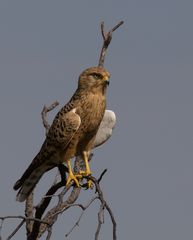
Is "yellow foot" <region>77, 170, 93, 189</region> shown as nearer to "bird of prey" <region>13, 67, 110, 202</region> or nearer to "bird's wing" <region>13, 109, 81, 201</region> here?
"bird of prey" <region>13, 67, 110, 202</region>

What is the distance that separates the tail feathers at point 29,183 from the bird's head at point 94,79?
1.01 metres

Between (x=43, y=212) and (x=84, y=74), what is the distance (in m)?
1.86

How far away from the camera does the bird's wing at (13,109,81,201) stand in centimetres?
744

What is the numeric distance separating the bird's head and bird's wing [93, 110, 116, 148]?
31cm

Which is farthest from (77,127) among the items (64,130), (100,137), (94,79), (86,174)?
(86,174)

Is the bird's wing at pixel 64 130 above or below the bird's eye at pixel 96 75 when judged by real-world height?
below

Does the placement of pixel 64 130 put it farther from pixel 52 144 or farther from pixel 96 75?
pixel 96 75

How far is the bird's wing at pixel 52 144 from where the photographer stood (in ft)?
24.4

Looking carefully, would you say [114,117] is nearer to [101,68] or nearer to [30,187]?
[101,68]

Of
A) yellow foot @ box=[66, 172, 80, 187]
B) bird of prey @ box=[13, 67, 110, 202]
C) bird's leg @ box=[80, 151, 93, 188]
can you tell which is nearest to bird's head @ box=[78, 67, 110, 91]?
bird of prey @ box=[13, 67, 110, 202]

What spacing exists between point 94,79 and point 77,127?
0.55 metres

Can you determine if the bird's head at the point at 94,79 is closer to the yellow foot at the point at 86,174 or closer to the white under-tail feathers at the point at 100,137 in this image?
the white under-tail feathers at the point at 100,137

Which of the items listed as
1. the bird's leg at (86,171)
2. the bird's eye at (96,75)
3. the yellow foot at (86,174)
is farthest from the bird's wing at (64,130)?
the yellow foot at (86,174)

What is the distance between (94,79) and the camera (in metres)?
7.59
